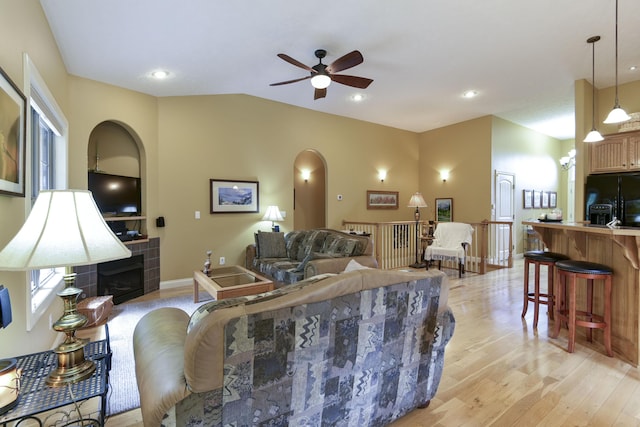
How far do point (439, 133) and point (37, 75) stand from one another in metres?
7.10

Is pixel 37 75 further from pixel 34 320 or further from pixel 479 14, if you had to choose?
pixel 479 14

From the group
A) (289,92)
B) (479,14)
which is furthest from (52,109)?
(479,14)

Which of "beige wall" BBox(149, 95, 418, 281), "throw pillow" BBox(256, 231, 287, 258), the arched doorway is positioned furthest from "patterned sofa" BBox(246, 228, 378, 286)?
the arched doorway

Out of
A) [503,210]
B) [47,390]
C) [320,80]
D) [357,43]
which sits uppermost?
[357,43]

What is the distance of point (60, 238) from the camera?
1.14m

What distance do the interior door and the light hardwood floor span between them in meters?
3.45

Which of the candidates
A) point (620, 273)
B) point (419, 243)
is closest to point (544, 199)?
point (419, 243)

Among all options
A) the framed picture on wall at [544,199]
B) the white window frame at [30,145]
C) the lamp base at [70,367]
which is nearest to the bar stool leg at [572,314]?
the lamp base at [70,367]

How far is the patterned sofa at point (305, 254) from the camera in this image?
3562 mm

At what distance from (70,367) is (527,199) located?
8.64 m

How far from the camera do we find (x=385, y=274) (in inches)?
55.9

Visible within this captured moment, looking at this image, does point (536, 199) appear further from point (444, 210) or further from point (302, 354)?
point (302, 354)

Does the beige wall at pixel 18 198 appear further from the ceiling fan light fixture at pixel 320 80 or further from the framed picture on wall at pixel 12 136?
the ceiling fan light fixture at pixel 320 80

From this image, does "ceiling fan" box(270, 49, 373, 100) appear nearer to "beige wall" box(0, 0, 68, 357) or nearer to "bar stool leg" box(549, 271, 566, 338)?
"beige wall" box(0, 0, 68, 357)
